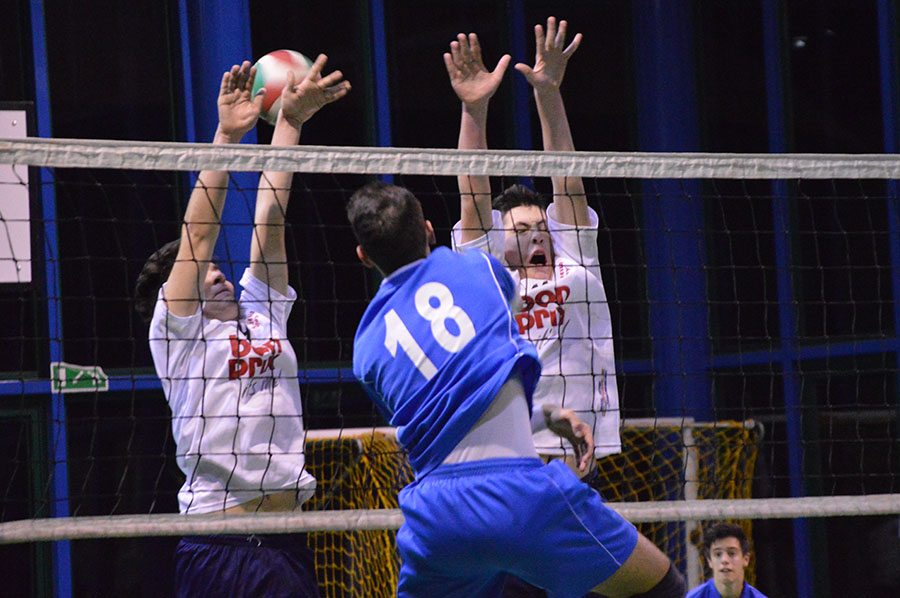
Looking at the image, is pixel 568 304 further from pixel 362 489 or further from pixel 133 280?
pixel 133 280

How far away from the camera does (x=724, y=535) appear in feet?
19.9

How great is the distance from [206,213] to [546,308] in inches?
50.7

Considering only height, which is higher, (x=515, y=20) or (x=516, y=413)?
(x=515, y=20)

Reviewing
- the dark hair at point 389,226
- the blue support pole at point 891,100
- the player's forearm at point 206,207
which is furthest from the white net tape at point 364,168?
the blue support pole at point 891,100

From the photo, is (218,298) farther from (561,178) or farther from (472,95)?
(561,178)

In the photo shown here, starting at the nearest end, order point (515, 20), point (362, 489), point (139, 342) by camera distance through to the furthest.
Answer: point (362, 489) → point (139, 342) → point (515, 20)

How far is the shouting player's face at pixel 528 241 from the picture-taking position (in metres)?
4.61

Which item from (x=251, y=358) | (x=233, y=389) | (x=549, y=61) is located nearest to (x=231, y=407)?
(x=233, y=389)

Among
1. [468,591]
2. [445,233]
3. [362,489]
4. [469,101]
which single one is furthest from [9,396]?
[468,591]

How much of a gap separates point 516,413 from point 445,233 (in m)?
5.14

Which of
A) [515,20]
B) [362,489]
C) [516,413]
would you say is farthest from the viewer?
[515,20]

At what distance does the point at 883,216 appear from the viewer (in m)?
6.92

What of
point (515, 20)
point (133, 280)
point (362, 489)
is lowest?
point (362, 489)

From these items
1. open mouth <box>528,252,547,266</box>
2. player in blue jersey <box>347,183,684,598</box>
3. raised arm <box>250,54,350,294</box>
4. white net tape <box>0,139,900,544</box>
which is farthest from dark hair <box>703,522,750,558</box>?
player in blue jersey <box>347,183,684,598</box>
